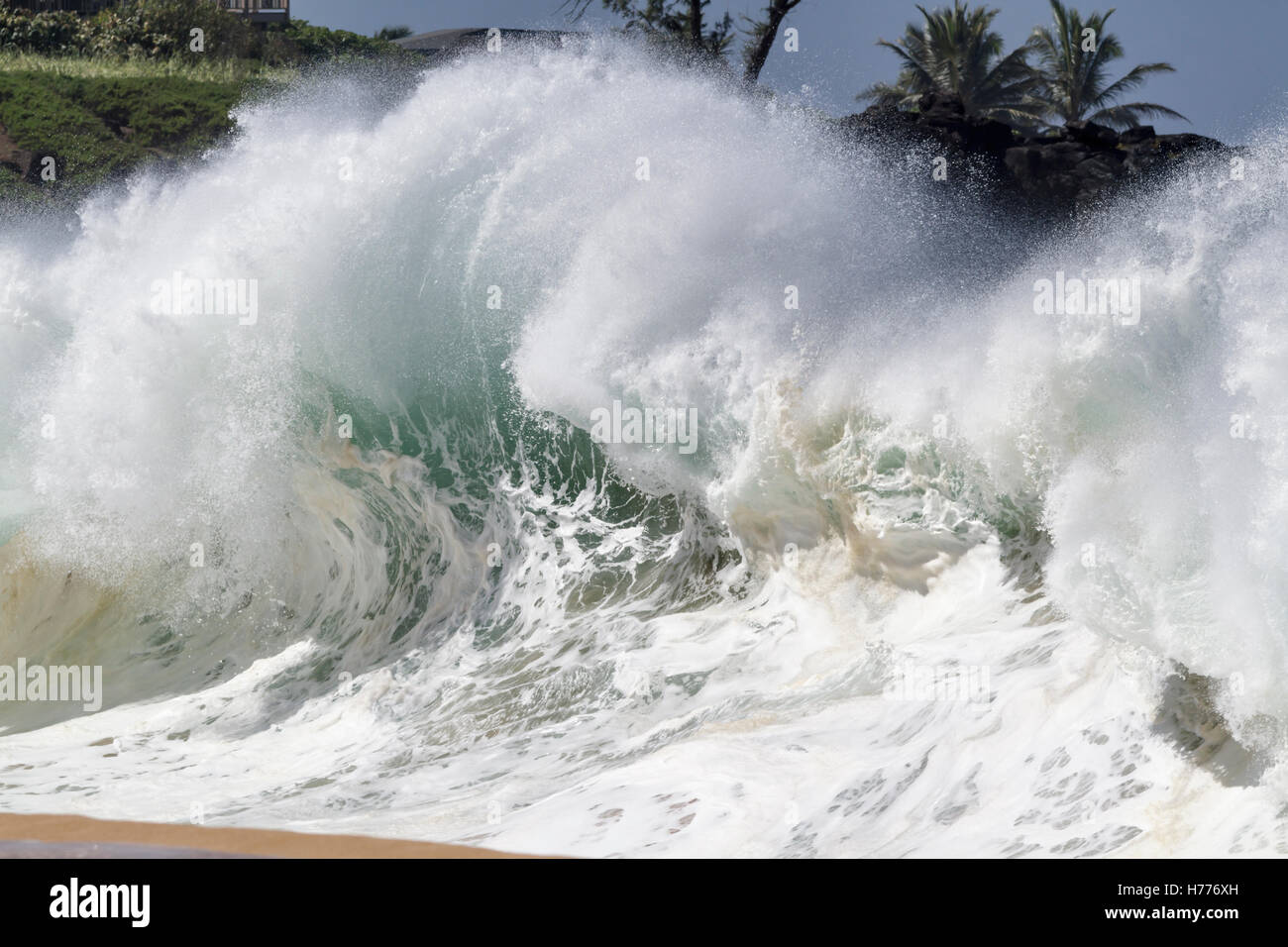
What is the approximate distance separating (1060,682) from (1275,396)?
4.96ft

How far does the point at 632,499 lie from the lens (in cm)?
897

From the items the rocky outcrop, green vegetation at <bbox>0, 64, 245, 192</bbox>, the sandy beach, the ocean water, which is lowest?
the sandy beach

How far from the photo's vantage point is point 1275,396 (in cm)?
517

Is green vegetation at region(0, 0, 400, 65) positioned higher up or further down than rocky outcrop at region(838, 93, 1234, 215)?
higher up

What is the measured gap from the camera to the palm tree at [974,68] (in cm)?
3141

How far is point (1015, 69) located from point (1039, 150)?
10722 millimetres

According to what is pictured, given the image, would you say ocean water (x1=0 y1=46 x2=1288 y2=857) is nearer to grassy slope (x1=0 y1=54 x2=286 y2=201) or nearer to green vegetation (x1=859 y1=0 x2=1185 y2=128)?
grassy slope (x1=0 y1=54 x2=286 y2=201)

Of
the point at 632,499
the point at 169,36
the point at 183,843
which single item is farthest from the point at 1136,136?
the point at 183,843

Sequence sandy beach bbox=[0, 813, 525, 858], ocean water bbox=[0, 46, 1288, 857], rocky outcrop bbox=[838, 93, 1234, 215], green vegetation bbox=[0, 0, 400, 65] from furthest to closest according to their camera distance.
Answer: green vegetation bbox=[0, 0, 400, 65]
rocky outcrop bbox=[838, 93, 1234, 215]
ocean water bbox=[0, 46, 1288, 857]
sandy beach bbox=[0, 813, 525, 858]

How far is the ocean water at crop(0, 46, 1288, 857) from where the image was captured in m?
5.29

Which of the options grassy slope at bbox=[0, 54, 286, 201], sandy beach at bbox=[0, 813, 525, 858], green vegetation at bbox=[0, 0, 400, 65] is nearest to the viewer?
sandy beach at bbox=[0, 813, 525, 858]

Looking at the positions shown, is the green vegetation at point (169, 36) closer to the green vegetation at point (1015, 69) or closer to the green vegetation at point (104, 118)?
the green vegetation at point (104, 118)

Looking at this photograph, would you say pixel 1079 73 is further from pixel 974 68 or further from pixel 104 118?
pixel 104 118

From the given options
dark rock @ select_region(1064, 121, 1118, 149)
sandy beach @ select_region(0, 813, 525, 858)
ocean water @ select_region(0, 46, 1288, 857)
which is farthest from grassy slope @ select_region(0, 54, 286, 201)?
sandy beach @ select_region(0, 813, 525, 858)
